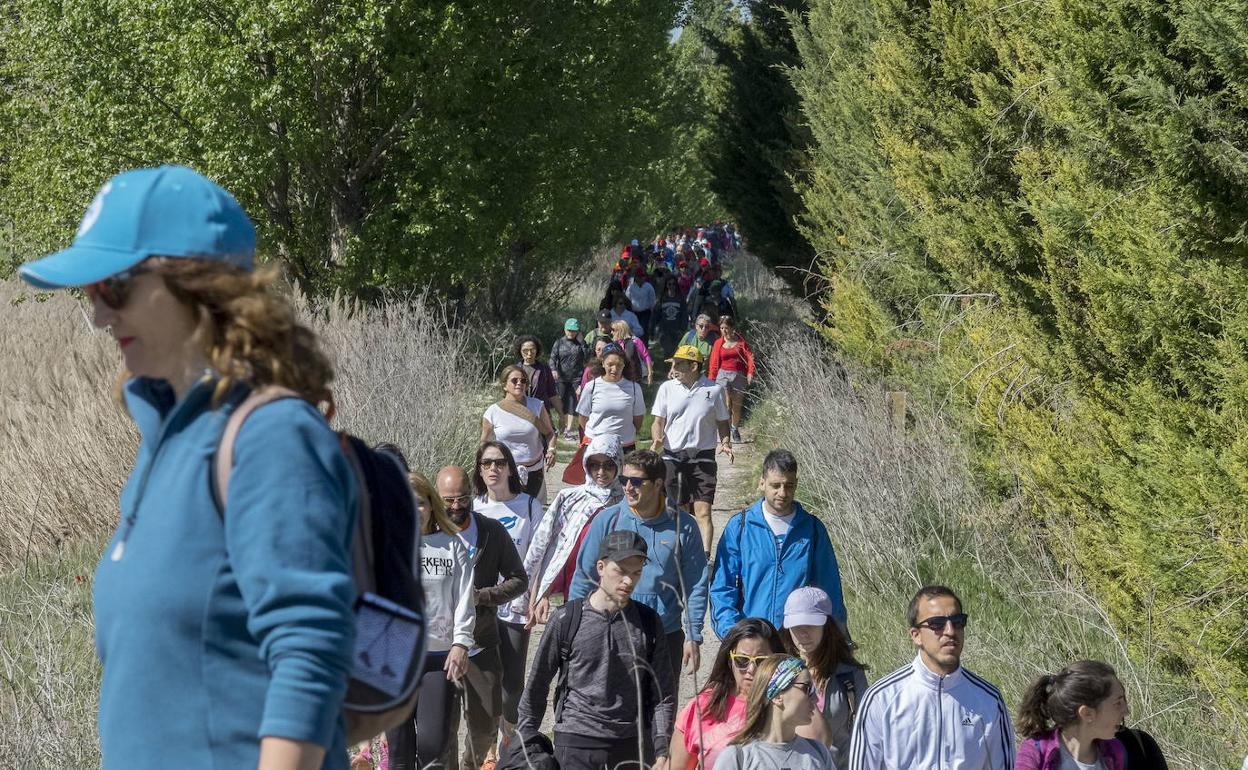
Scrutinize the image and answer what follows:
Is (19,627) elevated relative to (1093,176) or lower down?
lower down

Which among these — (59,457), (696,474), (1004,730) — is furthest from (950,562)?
(59,457)

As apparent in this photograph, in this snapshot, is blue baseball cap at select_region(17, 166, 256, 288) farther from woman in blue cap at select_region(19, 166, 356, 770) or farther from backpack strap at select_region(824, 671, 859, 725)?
backpack strap at select_region(824, 671, 859, 725)

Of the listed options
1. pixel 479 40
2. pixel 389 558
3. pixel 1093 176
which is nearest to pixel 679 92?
pixel 479 40

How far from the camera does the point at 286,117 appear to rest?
21969 mm

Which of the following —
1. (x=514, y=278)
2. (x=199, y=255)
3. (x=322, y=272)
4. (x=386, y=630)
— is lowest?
(x=514, y=278)

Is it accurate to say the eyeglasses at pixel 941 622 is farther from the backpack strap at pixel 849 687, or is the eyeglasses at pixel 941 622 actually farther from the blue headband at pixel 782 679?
the blue headband at pixel 782 679

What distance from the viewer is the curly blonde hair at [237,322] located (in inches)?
77.8

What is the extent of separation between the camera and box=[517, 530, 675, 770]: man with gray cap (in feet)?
20.1

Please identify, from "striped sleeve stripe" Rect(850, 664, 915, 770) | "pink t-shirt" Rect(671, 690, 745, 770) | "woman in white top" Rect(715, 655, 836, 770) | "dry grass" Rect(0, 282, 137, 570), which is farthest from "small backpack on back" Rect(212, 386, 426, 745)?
"dry grass" Rect(0, 282, 137, 570)

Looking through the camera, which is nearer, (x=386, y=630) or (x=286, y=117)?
(x=386, y=630)

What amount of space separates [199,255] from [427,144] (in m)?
21.3

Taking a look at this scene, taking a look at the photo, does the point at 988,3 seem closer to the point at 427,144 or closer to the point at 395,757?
the point at 395,757

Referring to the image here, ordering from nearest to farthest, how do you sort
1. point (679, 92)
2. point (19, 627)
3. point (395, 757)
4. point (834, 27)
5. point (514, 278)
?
point (395, 757), point (19, 627), point (834, 27), point (514, 278), point (679, 92)

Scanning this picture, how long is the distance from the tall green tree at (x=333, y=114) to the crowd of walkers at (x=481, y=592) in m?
8.03
